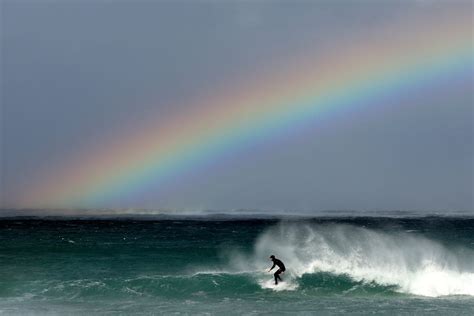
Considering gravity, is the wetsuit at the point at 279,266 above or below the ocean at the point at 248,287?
above

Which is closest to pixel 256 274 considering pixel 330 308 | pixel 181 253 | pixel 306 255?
pixel 306 255

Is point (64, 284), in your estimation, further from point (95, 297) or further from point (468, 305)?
point (468, 305)

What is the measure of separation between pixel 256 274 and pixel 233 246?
25458mm

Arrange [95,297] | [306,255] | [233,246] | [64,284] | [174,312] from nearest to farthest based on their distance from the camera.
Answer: [174,312] → [95,297] → [64,284] → [306,255] → [233,246]

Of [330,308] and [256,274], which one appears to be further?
[256,274]

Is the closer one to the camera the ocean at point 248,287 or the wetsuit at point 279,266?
the ocean at point 248,287

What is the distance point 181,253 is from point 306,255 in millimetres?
14328

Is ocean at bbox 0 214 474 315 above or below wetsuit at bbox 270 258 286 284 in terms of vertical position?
below

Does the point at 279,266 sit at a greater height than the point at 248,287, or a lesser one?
greater

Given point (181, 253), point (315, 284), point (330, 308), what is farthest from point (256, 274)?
point (181, 253)

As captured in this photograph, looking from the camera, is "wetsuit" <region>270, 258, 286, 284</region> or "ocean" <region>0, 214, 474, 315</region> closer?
"ocean" <region>0, 214, 474, 315</region>

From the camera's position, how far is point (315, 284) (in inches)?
1136

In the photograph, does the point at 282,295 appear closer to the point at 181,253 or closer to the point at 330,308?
the point at 330,308

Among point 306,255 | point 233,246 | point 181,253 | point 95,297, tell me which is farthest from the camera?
point 233,246
